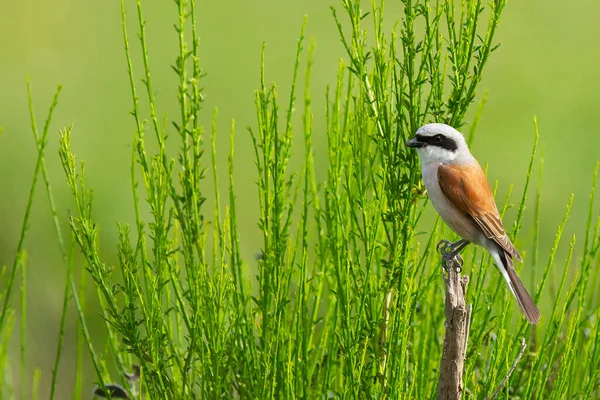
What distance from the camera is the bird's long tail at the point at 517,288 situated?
3295 millimetres

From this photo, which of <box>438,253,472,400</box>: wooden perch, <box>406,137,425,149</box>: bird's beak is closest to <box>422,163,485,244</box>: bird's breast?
<box>406,137,425,149</box>: bird's beak

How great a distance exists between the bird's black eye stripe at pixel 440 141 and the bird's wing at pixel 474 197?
0.09 metres

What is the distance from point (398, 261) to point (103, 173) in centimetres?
635

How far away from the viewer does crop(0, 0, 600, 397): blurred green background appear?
28.9 feet

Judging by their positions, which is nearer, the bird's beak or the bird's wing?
the bird's beak

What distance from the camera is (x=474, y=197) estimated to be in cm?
397

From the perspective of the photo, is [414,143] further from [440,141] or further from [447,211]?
[447,211]

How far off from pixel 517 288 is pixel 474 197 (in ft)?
1.99

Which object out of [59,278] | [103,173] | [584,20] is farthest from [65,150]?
[584,20]

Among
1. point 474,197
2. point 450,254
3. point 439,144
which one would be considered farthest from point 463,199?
point 439,144

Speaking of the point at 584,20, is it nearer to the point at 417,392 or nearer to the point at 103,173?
the point at 103,173

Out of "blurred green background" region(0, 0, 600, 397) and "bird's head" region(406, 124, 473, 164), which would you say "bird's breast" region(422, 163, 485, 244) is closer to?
"bird's head" region(406, 124, 473, 164)

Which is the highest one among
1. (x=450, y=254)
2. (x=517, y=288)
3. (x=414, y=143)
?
(x=414, y=143)

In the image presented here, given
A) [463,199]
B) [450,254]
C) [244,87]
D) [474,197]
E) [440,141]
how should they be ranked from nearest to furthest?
1. [440,141]
2. [450,254]
3. [463,199]
4. [474,197]
5. [244,87]
